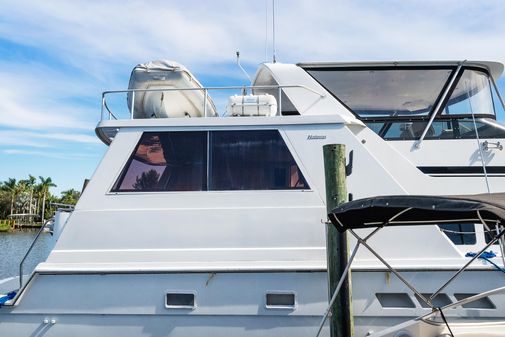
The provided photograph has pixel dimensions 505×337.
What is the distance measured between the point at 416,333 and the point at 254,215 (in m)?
1.81

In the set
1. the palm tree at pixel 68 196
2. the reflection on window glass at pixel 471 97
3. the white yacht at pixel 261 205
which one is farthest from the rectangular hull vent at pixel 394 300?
the palm tree at pixel 68 196

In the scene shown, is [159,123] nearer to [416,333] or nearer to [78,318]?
[78,318]

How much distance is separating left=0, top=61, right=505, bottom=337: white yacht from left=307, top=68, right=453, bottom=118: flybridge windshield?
0.02m

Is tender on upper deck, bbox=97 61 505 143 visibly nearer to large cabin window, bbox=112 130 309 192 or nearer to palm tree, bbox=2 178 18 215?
large cabin window, bbox=112 130 309 192

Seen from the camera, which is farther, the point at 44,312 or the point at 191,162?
the point at 191,162

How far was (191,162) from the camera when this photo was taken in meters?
4.39

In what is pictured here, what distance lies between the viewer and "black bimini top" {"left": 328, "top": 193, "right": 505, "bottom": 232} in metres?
2.17

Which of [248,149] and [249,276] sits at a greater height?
[248,149]

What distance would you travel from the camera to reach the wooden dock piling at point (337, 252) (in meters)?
3.66

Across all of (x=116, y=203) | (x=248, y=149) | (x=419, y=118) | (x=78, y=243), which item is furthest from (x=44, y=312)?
(x=419, y=118)

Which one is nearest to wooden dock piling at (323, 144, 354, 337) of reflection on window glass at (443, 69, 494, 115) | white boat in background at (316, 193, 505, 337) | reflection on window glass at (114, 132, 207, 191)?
white boat in background at (316, 193, 505, 337)

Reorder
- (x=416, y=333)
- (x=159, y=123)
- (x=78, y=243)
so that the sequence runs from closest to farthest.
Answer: (x=416, y=333) < (x=78, y=243) < (x=159, y=123)

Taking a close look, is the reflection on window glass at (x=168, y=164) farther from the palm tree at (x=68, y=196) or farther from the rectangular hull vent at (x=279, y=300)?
the palm tree at (x=68, y=196)

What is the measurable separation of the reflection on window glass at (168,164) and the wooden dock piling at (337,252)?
133 centimetres
